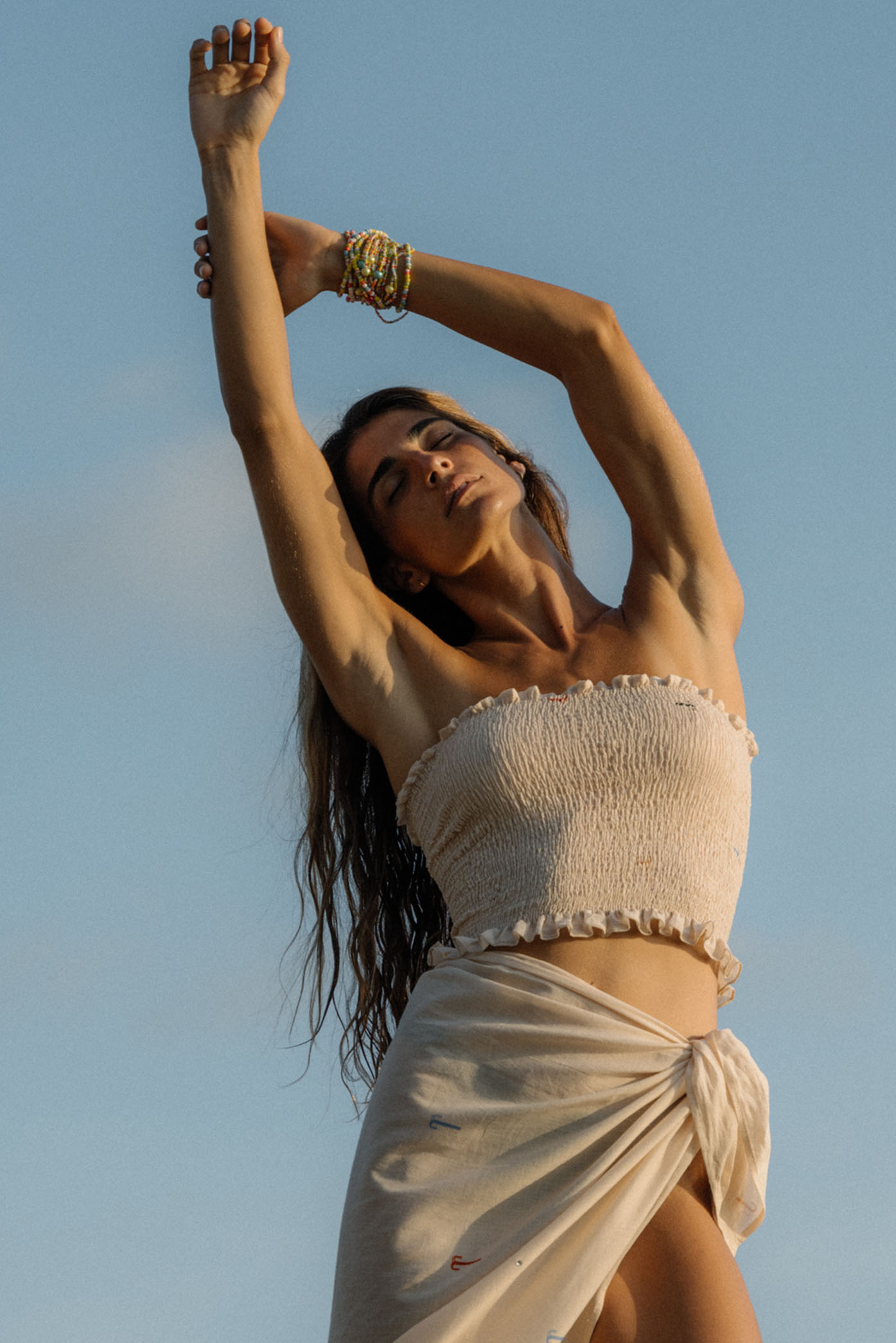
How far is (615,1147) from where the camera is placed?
313 cm

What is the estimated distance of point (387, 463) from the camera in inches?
162

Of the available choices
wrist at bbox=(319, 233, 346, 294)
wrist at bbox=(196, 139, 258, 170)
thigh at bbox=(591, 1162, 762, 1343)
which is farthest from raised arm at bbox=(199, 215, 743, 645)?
thigh at bbox=(591, 1162, 762, 1343)

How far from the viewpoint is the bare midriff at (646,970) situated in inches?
132

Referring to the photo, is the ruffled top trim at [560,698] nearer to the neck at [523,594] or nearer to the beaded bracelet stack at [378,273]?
the neck at [523,594]

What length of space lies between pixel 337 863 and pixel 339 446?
0.97 metres

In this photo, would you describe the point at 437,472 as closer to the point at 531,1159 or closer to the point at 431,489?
the point at 431,489

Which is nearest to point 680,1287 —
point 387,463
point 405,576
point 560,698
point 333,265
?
point 560,698

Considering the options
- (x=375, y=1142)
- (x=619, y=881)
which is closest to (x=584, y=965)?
(x=619, y=881)

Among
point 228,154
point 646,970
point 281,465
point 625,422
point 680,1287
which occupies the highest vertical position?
point 228,154

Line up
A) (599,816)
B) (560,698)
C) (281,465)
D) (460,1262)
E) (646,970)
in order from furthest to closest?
(281,465), (560,698), (599,816), (646,970), (460,1262)

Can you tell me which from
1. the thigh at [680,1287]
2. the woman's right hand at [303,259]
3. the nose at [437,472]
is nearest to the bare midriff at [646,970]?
the thigh at [680,1287]

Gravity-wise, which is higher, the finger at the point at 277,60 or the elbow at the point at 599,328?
the finger at the point at 277,60

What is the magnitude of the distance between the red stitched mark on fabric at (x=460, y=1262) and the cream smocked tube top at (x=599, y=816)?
582 mm

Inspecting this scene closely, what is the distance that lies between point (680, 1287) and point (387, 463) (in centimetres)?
191
